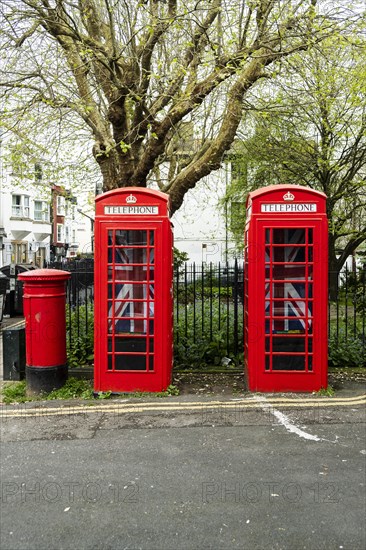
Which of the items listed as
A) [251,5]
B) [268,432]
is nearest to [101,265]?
[268,432]

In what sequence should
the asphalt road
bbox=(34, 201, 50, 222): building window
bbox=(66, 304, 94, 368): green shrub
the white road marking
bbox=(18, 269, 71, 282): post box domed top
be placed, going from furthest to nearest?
→ 1. bbox=(34, 201, 50, 222): building window
2. bbox=(66, 304, 94, 368): green shrub
3. bbox=(18, 269, 71, 282): post box domed top
4. the white road marking
5. the asphalt road

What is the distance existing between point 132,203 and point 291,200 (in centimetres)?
194

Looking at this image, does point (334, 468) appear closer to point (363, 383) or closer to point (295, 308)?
point (295, 308)

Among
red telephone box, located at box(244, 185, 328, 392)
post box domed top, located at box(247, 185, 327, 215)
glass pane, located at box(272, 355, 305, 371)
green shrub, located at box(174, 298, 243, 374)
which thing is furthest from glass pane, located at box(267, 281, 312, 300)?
green shrub, located at box(174, 298, 243, 374)

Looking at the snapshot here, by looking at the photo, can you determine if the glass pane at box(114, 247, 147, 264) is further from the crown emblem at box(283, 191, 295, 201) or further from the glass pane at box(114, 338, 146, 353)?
the crown emblem at box(283, 191, 295, 201)

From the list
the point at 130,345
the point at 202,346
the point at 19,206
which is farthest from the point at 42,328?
the point at 19,206

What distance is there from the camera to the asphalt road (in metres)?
2.89

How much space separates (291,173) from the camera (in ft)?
50.2

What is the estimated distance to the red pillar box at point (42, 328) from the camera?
589 cm

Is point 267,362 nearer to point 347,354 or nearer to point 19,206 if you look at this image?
point 347,354

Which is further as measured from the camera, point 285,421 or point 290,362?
point 290,362

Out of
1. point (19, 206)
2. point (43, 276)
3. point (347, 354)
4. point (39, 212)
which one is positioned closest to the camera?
point (43, 276)

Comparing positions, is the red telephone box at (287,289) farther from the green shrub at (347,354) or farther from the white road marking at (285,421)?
the green shrub at (347,354)

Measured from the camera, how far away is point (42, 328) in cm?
588
